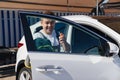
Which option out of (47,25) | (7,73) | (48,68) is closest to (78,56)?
(48,68)

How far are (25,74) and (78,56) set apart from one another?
3.83 ft

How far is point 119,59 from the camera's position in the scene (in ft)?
15.3

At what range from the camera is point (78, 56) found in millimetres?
4762

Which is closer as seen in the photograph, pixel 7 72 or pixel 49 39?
pixel 49 39

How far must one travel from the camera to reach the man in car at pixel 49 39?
16.1 feet

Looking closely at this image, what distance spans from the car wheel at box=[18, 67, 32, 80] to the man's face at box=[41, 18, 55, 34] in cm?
71

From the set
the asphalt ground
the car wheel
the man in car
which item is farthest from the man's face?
the asphalt ground

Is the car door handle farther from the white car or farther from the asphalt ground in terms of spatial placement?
the asphalt ground

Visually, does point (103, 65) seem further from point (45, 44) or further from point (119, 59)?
point (45, 44)

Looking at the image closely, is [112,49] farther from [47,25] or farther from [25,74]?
[25,74]

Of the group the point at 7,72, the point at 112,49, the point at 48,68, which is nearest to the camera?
the point at 112,49

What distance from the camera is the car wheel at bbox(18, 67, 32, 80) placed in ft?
18.1

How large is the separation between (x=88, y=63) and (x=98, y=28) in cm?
62

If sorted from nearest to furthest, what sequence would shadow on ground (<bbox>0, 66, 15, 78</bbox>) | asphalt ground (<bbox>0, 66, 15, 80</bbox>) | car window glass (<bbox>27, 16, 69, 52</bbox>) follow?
car window glass (<bbox>27, 16, 69, 52</bbox>) < asphalt ground (<bbox>0, 66, 15, 80</bbox>) < shadow on ground (<bbox>0, 66, 15, 78</bbox>)
